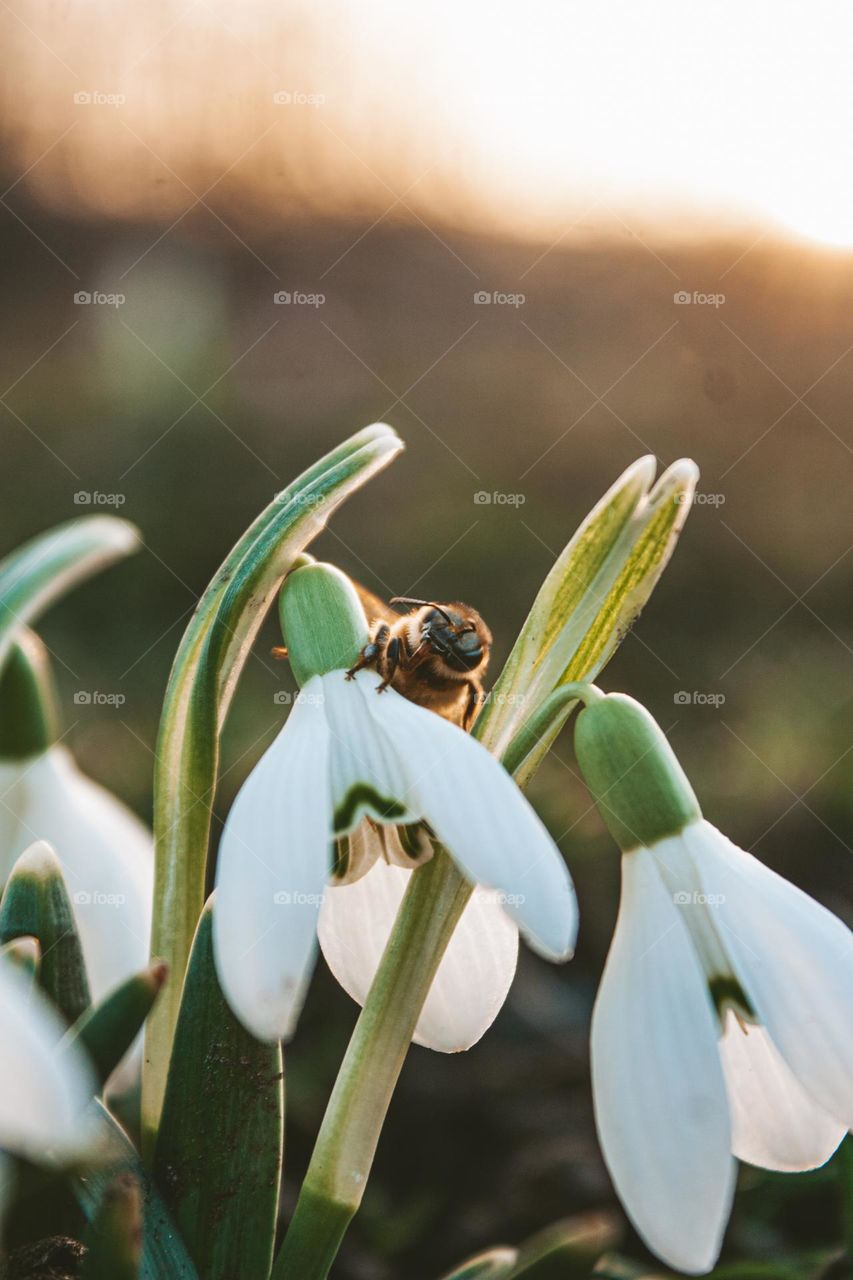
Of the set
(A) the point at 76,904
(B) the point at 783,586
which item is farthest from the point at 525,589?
(A) the point at 76,904

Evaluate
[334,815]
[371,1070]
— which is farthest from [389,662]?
[371,1070]

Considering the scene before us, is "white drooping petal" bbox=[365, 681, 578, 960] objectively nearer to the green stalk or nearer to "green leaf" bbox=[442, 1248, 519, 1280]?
the green stalk

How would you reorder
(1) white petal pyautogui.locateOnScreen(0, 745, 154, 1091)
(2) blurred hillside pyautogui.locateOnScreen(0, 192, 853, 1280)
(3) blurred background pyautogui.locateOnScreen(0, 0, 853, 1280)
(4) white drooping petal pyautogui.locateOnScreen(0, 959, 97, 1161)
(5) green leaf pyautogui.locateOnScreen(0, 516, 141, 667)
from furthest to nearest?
(2) blurred hillside pyautogui.locateOnScreen(0, 192, 853, 1280), (3) blurred background pyautogui.locateOnScreen(0, 0, 853, 1280), (1) white petal pyautogui.locateOnScreen(0, 745, 154, 1091), (5) green leaf pyautogui.locateOnScreen(0, 516, 141, 667), (4) white drooping petal pyautogui.locateOnScreen(0, 959, 97, 1161)

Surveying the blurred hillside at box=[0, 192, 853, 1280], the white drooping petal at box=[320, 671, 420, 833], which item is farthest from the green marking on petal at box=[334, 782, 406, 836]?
the blurred hillside at box=[0, 192, 853, 1280]

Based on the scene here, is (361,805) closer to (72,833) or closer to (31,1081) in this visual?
(31,1081)

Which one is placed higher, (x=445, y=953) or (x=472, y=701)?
(x=472, y=701)

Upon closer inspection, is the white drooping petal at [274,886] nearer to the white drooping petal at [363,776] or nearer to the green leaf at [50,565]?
the white drooping petal at [363,776]
